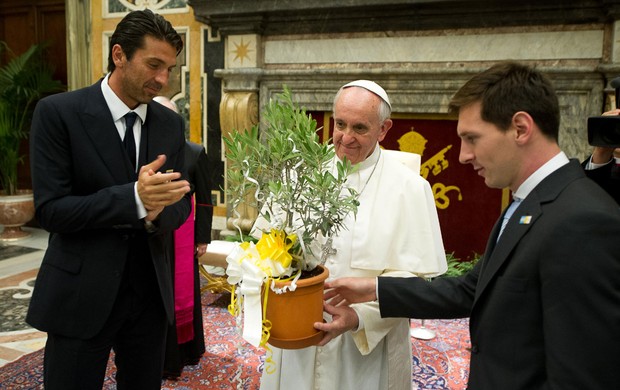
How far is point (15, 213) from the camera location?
6.44m

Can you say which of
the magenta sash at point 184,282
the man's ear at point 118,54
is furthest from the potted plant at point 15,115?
the man's ear at point 118,54

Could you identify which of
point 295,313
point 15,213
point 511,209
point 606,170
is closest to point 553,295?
point 511,209

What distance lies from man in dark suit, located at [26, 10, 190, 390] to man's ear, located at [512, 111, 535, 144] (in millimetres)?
1004

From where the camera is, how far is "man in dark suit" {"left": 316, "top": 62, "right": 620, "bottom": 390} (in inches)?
36.2

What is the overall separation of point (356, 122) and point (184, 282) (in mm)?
1941

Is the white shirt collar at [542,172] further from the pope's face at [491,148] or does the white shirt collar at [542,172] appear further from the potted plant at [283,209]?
the potted plant at [283,209]

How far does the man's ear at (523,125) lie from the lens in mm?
1127

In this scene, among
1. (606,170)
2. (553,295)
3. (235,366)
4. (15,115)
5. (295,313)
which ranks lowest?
(235,366)

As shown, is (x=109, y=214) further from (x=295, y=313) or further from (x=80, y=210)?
(x=295, y=313)

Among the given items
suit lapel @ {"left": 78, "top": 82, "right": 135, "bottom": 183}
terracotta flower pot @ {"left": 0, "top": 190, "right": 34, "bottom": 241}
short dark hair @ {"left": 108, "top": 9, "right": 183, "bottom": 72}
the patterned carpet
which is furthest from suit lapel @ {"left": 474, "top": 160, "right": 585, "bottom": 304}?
terracotta flower pot @ {"left": 0, "top": 190, "right": 34, "bottom": 241}

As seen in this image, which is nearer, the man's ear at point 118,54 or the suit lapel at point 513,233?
the suit lapel at point 513,233

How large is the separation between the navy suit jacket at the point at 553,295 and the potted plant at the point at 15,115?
6.64m

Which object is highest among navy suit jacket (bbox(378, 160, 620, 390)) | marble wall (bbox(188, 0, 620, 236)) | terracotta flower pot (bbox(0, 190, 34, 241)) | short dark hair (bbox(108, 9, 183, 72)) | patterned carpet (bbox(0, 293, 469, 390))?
marble wall (bbox(188, 0, 620, 236))

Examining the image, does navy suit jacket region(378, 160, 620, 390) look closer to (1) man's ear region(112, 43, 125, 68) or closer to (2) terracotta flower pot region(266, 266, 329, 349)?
(2) terracotta flower pot region(266, 266, 329, 349)
